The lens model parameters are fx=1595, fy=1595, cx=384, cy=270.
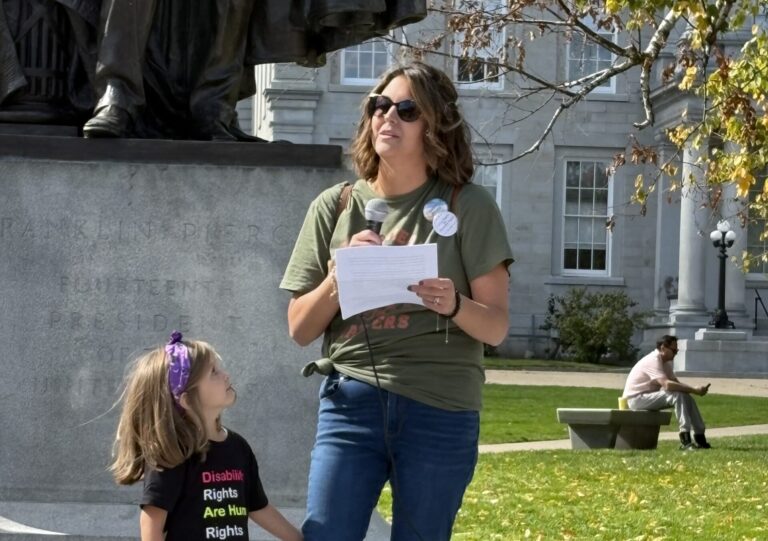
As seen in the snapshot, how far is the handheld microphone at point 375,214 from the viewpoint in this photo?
177 inches

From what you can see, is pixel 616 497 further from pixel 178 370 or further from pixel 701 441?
pixel 178 370

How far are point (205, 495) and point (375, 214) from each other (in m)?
0.93

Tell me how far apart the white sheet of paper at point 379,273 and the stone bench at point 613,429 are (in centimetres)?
1278

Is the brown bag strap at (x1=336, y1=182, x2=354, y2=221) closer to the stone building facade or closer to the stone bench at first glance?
the stone bench

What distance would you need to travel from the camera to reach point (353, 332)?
466cm

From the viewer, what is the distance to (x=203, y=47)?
21.3 feet

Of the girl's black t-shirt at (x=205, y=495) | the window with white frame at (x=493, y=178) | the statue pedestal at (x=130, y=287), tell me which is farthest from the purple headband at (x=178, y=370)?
the window with white frame at (x=493, y=178)

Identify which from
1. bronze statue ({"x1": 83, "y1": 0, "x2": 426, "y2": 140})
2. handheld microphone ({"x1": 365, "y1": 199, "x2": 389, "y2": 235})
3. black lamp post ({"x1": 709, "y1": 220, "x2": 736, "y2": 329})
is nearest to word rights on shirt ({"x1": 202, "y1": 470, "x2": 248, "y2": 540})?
handheld microphone ({"x1": 365, "y1": 199, "x2": 389, "y2": 235})

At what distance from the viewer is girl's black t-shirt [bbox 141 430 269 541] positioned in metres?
4.48

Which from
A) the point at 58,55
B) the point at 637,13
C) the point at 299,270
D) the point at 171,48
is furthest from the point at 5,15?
the point at 637,13

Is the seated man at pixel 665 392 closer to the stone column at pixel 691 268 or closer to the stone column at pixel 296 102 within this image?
the stone column at pixel 691 268

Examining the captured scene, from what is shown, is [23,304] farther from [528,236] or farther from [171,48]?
[528,236]

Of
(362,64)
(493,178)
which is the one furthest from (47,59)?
(493,178)

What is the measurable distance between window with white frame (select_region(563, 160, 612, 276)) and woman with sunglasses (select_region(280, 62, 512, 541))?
36.7m
